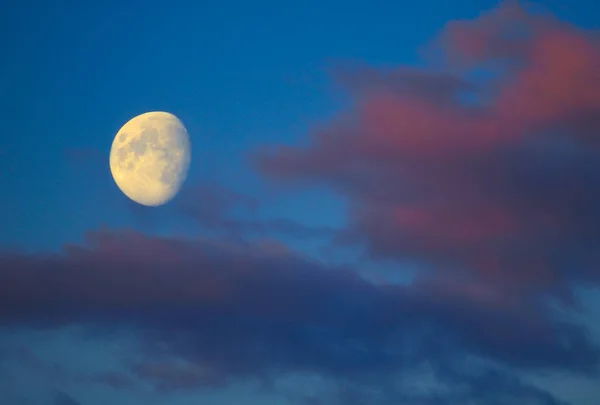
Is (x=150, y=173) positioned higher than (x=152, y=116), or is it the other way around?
(x=152, y=116)

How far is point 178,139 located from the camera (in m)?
118

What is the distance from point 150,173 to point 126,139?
573 cm

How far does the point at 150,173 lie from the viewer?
379 feet

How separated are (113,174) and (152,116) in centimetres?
1022

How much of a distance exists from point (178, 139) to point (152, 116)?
15.7 feet

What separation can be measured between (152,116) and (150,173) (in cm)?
823

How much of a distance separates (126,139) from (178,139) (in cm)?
718

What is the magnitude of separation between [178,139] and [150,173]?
6.46m

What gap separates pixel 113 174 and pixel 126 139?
22.1ft

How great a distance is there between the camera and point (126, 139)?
116 m

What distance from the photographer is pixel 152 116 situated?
117438 millimetres
